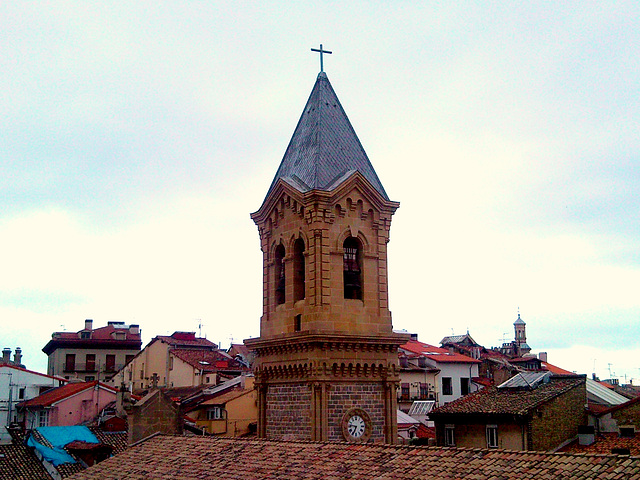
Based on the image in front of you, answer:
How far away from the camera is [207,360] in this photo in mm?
65000

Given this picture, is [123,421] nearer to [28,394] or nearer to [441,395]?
[28,394]

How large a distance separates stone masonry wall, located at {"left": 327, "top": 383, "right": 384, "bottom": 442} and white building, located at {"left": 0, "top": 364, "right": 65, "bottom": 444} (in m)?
33.8

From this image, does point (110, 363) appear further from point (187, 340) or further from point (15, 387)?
point (15, 387)

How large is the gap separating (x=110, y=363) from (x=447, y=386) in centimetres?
3507

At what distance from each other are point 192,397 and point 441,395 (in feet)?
65.0

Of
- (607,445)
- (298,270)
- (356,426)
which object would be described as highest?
(298,270)

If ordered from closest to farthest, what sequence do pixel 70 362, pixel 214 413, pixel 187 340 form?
1. pixel 214 413
2. pixel 187 340
3. pixel 70 362

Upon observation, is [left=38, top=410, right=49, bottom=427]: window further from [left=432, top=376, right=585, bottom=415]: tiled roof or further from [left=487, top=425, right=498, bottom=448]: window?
[left=487, top=425, right=498, bottom=448]: window

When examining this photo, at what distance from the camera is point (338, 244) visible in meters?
25.5

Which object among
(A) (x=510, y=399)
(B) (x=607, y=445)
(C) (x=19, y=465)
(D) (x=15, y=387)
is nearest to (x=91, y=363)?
(D) (x=15, y=387)

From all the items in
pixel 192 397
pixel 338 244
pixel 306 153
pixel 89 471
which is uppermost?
pixel 306 153

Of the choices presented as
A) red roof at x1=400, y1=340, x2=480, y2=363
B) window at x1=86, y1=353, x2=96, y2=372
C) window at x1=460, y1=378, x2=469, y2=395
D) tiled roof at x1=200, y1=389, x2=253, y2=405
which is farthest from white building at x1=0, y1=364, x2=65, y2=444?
window at x1=460, y1=378, x2=469, y2=395

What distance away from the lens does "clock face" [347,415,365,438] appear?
81.0 feet

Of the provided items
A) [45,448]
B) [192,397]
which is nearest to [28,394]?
[192,397]
